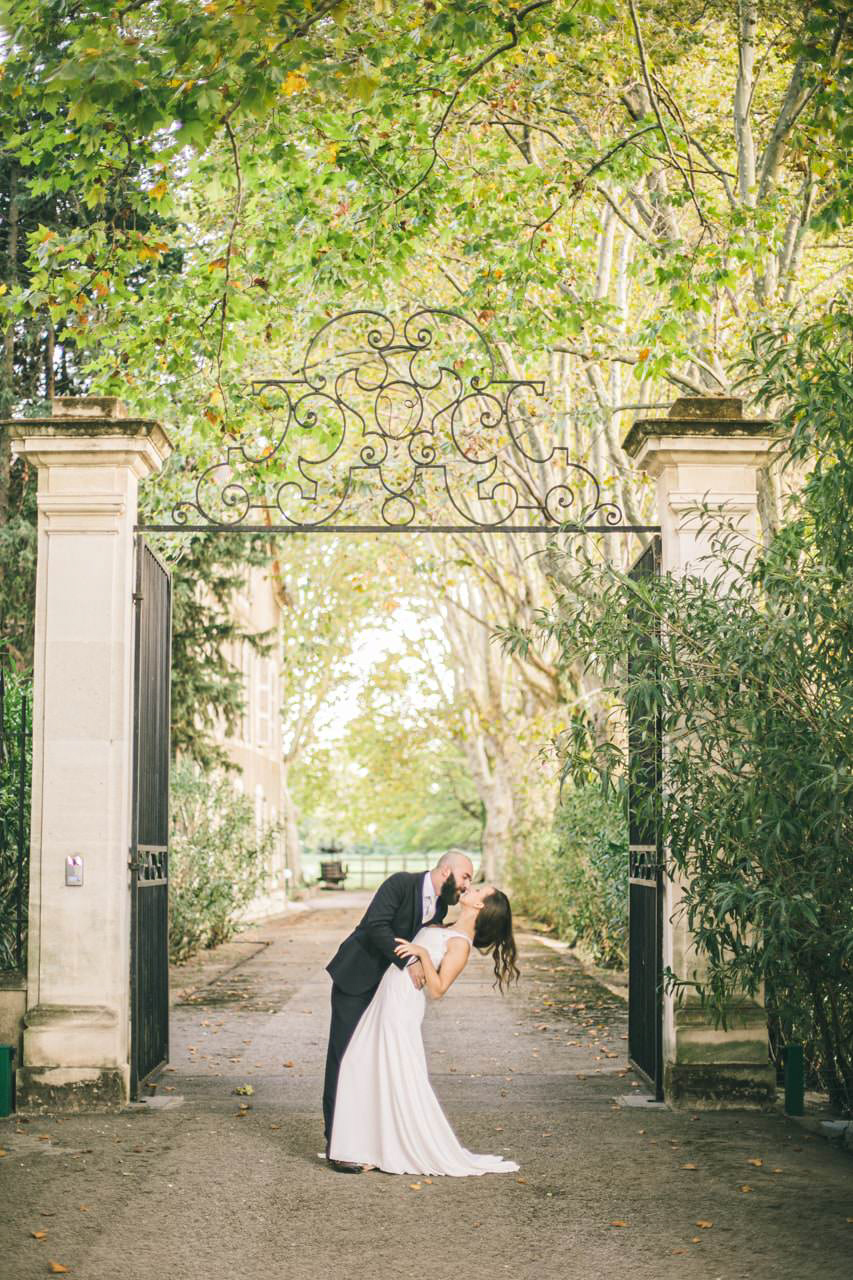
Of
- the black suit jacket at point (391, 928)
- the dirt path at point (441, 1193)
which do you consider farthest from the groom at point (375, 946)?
the dirt path at point (441, 1193)

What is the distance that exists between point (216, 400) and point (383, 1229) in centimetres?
823

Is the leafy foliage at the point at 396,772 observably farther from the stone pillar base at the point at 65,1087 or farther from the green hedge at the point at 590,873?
the stone pillar base at the point at 65,1087

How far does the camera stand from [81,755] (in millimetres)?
8977

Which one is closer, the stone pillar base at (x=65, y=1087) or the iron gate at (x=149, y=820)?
the stone pillar base at (x=65, y=1087)

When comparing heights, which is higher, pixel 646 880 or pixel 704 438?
pixel 704 438

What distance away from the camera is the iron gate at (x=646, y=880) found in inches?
319

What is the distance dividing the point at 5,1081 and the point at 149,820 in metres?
1.85

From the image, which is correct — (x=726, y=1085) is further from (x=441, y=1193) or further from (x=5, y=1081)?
(x=5, y=1081)

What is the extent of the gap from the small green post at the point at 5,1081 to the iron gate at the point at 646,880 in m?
3.98

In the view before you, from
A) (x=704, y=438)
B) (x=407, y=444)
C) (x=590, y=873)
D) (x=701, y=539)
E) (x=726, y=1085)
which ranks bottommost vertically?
(x=726, y=1085)

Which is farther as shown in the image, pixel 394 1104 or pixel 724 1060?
pixel 724 1060

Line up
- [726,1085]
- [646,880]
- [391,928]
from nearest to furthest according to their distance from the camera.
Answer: [391,928] < [726,1085] < [646,880]

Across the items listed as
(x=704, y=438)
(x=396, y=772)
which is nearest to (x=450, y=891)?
(x=704, y=438)

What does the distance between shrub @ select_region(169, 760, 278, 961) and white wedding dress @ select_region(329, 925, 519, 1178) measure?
967cm
